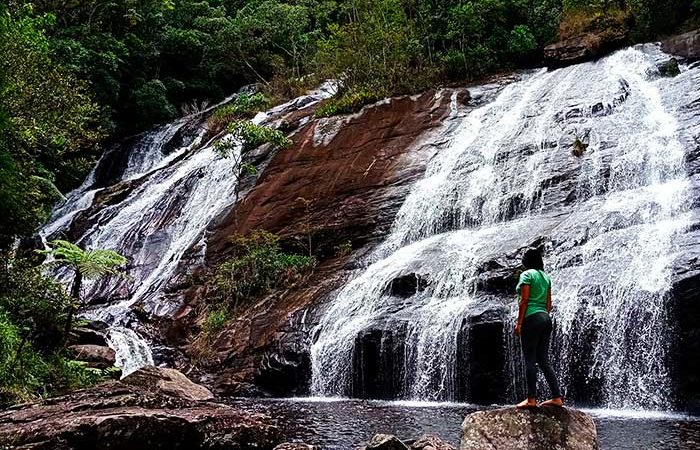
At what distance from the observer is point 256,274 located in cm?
1850

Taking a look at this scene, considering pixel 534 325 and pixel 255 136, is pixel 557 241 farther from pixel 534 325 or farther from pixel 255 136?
pixel 255 136

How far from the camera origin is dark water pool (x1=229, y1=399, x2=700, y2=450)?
763 centimetres

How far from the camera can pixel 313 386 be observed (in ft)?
44.2

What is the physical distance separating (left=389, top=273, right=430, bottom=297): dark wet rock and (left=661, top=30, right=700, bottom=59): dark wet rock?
13.1 meters

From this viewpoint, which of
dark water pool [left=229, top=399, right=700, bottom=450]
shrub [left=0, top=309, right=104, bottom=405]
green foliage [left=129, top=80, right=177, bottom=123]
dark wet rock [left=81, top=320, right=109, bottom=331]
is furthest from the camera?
green foliage [left=129, top=80, right=177, bottom=123]

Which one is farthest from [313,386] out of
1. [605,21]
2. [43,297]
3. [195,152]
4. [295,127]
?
[605,21]

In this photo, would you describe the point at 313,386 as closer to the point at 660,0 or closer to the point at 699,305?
the point at 699,305

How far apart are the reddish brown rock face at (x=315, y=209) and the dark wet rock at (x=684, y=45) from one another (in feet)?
24.9

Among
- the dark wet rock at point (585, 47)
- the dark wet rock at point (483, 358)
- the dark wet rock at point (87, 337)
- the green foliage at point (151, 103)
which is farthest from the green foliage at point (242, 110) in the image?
the dark wet rock at point (483, 358)

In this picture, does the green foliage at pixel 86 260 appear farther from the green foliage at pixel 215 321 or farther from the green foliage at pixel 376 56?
the green foliage at pixel 376 56

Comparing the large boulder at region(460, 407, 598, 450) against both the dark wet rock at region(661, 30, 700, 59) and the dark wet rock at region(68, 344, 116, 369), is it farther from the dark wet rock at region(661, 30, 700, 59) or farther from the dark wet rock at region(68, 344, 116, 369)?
the dark wet rock at region(661, 30, 700, 59)

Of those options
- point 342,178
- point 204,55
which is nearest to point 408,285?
point 342,178

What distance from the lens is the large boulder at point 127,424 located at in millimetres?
6723

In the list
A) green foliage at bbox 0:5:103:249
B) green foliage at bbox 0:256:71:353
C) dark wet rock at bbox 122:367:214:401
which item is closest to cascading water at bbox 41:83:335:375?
green foliage at bbox 0:256:71:353
